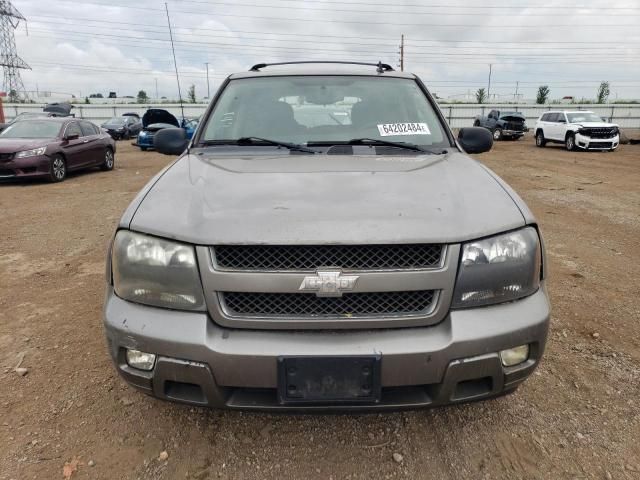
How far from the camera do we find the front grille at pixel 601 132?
1875 centimetres

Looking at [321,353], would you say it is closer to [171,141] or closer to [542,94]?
[171,141]

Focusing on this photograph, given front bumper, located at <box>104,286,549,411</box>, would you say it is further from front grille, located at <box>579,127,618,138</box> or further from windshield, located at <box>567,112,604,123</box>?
windshield, located at <box>567,112,604,123</box>

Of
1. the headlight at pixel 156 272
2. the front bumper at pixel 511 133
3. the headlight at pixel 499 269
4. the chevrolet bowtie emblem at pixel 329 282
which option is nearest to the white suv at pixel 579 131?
the front bumper at pixel 511 133

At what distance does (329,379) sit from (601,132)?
20809 mm

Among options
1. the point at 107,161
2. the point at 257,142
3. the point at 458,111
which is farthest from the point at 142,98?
the point at 257,142


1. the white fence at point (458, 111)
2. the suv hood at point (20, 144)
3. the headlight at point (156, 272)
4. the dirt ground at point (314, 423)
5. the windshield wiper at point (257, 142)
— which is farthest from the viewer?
the white fence at point (458, 111)

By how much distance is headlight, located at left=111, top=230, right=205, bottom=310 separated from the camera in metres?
1.80

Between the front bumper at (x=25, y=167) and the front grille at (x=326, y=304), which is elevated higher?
the front grille at (x=326, y=304)

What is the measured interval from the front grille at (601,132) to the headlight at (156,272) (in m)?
20.8

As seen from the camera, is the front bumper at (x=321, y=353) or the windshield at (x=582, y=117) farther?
the windshield at (x=582, y=117)

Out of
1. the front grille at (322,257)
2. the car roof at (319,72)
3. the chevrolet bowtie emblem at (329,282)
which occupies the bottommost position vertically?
the chevrolet bowtie emblem at (329,282)

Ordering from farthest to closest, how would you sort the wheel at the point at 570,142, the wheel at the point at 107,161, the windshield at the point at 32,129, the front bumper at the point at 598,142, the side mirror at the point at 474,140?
1. the wheel at the point at 570,142
2. the front bumper at the point at 598,142
3. the wheel at the point at 107,161
4. the windshield at the point at 32,129
5. the side mirror at the point at 474,140

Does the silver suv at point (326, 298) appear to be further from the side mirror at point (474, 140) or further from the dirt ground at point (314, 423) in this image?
the side mirror at point (474, 140)

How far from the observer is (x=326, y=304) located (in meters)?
1.79
